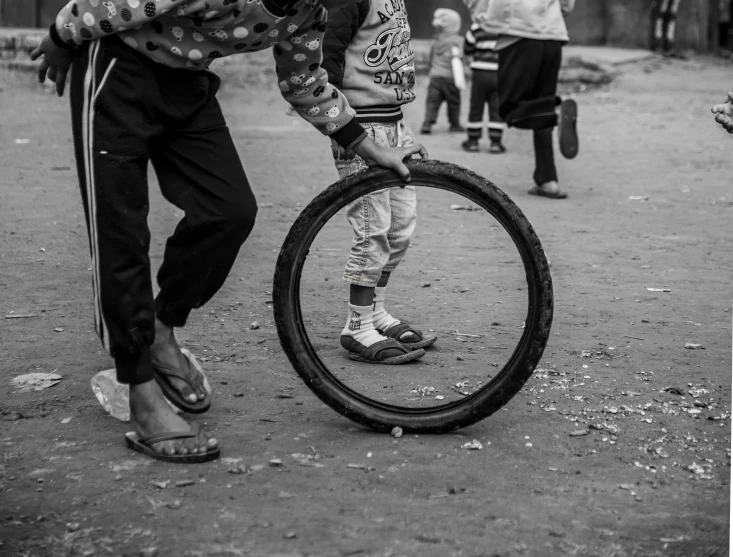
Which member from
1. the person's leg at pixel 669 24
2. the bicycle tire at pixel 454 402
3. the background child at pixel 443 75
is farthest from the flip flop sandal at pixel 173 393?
the person's leg at pixel 669 24

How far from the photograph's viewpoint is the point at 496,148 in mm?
9031

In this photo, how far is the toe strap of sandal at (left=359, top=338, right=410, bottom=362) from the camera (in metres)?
3.66

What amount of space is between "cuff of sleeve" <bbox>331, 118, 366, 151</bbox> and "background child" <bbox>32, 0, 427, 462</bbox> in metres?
0.06

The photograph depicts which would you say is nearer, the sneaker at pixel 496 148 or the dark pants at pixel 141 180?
the dark pants at pixel 141 180

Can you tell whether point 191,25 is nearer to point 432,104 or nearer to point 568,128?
point 568,128

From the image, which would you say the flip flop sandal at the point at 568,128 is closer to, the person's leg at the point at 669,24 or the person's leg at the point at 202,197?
the person's leg at the point at 202,197

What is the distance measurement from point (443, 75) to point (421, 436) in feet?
24.0

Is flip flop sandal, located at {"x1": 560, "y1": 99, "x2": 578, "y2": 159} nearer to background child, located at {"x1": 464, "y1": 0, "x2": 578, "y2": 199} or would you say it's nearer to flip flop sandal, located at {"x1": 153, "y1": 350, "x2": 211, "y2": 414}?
background child, located at {"x1": 464, "y1": 0, "x2": 578, "y2": 199}

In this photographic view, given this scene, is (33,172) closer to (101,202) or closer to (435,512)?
(101,202)

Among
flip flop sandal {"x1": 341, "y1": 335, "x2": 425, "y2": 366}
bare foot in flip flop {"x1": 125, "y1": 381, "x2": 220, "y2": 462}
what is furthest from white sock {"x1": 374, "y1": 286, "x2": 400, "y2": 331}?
bare foot in flip flop {"x1": 125, "y1": 381, "x2": 220, "y2": 462}

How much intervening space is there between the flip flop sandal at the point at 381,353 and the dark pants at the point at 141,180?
845 millimetres

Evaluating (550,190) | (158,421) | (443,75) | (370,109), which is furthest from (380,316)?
(443,75)

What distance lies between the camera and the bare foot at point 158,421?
2.77 m

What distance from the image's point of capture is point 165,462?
277 cm
